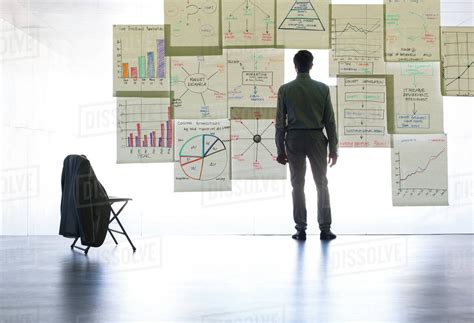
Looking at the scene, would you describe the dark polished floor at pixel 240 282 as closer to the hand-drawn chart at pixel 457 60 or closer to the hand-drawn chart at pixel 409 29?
the hand-drawn chart at pixel 457 60

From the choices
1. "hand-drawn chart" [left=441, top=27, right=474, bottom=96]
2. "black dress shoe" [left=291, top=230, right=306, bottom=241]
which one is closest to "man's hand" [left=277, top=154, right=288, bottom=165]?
"black dress shoe" [left=291, top=230, right=306, bottom=241]

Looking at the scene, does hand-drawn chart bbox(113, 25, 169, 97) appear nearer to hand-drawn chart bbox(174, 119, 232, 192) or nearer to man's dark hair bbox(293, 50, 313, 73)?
hand-drawn chart bbox(174, 119, 232, 192)

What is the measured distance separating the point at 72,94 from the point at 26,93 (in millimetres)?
406

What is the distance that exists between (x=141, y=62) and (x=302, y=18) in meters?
1.39

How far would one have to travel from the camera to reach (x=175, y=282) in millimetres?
3176

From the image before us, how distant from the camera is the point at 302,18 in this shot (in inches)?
223

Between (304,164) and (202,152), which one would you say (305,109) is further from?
(202,152)

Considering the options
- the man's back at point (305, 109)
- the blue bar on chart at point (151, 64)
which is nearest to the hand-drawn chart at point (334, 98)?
the man's back at point (305, 109)

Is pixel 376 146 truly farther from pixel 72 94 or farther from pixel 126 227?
pixel 72 94

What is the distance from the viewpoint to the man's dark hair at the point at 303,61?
206 inches

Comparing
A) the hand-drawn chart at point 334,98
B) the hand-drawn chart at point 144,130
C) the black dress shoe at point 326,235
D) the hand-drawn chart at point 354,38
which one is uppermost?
the hand-drawn chart at point 354,38

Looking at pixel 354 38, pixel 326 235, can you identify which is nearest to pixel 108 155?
pixel 326 235

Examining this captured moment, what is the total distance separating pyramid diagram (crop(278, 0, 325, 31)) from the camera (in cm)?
566

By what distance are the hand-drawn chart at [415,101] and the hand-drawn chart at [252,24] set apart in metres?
1.05
